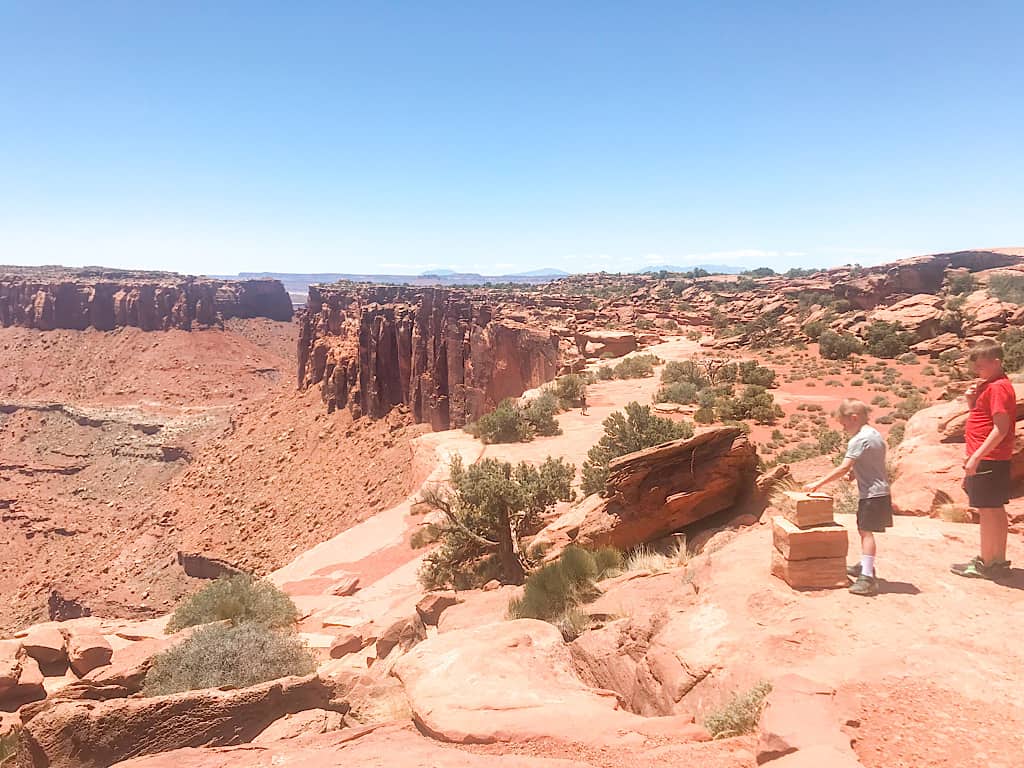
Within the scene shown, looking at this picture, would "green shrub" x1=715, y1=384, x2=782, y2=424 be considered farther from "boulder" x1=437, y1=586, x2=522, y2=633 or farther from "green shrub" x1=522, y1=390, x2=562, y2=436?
Result: "boulder" x1=437, y1=586, x2=522, y2=633

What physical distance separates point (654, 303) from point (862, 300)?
17.4 m

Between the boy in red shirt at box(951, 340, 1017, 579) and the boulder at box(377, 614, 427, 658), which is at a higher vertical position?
the boy in red shirt at box(951, 340, 1017, 579)

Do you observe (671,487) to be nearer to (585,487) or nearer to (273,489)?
(585,487)

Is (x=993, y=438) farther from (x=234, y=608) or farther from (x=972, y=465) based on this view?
(x=234, y=608)

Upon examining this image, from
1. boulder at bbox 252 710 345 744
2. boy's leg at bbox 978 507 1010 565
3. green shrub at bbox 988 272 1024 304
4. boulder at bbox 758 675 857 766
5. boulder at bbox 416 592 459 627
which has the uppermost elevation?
green shrub at bbox 988 272 1024 304

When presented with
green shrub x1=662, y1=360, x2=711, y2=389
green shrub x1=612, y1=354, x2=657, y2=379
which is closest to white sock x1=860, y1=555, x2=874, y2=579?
green shrub x1=662, y1=360, x2=711, y2=389

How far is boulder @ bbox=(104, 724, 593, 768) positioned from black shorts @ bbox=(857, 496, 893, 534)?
400 cm

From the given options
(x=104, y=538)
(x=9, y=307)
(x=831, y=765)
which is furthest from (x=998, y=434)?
(x=9, y=307)

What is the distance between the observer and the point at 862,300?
44.7 m

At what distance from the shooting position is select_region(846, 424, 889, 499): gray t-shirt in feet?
19.0

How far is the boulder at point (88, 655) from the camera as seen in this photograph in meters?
8.68

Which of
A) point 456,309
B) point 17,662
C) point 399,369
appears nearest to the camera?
point 17,662

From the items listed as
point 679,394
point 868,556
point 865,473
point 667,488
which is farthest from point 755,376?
point 868,556

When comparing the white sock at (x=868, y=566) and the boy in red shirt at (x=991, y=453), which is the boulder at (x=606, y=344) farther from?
the white sock at (x=868, y=566)
